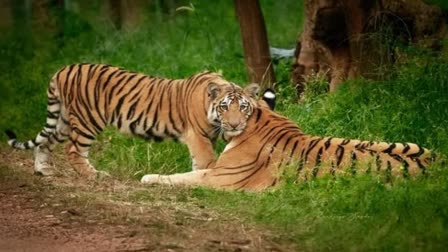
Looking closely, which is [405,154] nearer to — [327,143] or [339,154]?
[339,154]

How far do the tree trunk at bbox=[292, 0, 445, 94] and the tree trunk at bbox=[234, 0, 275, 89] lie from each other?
77cm

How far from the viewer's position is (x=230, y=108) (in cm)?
795

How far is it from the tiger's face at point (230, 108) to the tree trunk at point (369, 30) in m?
1.46

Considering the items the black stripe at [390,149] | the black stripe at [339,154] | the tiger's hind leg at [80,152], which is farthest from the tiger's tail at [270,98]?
the tiger's hind leg at [80,152]

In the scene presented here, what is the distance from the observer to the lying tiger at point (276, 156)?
7.15 metres

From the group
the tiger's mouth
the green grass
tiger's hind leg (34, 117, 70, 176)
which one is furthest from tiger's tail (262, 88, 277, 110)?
tiger's hind leg (34, 117, 70, 176)

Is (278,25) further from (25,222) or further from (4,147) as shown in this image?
(25,222)

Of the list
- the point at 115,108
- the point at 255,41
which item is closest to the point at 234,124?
the point at 115,108

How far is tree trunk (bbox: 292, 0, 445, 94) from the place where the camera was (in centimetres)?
909

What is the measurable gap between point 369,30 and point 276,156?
80.4 inches

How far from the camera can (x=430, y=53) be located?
28.9 feet

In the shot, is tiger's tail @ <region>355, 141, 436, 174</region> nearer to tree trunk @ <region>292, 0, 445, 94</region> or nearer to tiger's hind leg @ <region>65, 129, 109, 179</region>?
tree trunk @ <region>292, 0, 445, 94</region>

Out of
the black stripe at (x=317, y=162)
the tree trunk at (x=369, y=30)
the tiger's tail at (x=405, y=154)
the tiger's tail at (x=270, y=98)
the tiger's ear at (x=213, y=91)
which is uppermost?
the tree trunk at (x=369, y=30)

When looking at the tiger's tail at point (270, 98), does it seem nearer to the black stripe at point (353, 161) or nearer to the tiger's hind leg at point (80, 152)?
A: the black stripe at point (353, 161)
